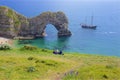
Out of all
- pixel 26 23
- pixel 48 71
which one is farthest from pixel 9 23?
pixel 48 71

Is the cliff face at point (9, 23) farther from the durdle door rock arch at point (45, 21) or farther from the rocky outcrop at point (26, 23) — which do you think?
the durdle door rock arch at point (45, 21)

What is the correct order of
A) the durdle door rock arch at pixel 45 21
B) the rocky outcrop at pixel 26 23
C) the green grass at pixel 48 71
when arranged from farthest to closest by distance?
the durdle door rock arch at pixel 45 21 < the rocky outcrop at pixel 26 23 < the green grass at pixel 48 71

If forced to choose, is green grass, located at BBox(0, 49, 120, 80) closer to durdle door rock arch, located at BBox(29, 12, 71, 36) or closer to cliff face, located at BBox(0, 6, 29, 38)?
cliff face, located at BBox(0, 6, 29, 38)

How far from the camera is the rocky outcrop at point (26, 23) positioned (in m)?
104

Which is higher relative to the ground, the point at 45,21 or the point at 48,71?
the point at 45,21

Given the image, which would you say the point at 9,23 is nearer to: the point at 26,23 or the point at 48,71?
the point at 26,23

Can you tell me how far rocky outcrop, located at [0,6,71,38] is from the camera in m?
104

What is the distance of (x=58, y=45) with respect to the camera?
323 ft

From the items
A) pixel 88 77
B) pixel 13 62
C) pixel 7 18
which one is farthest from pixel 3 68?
pixel 7 18

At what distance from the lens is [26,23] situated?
361ft

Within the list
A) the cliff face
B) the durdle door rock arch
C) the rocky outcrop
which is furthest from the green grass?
the durdle door rock arch

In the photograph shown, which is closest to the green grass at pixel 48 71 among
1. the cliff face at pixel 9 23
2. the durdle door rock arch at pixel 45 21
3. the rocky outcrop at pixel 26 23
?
the cliff face at pixel 9 23

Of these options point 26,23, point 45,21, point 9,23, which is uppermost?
point 45,21

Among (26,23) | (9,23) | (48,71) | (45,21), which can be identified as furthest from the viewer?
(45,21)
